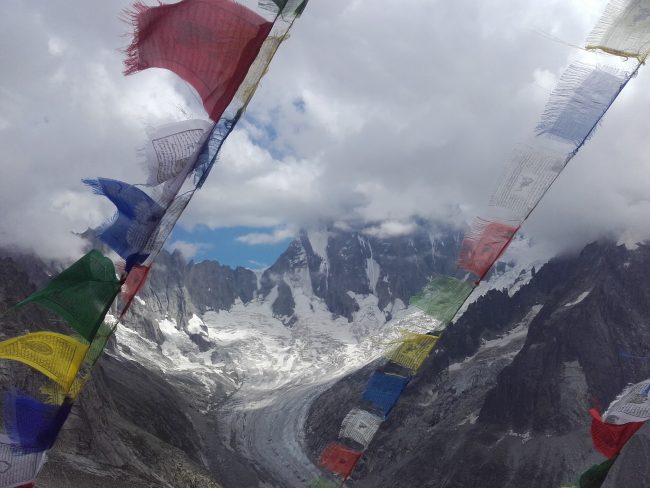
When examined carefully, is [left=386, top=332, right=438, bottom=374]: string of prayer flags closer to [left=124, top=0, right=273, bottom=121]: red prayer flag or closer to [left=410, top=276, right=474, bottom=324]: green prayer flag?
[left=410, top=276, right=474, bottom=324]: green prayer flag

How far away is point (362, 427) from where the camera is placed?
1059cm

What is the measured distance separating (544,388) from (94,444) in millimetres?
93152

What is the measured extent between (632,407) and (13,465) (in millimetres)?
9263

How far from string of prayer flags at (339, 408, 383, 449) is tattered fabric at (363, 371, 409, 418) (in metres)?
0.23

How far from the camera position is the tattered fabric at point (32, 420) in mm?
8625

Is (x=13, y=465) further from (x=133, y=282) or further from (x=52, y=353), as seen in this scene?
(x=133, y=282)

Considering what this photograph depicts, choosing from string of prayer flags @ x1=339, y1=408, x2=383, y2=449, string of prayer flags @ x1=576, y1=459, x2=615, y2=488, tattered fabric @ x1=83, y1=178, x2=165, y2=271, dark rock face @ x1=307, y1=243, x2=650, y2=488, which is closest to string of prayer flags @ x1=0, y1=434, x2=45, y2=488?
tattered fabric @ x1=83, y1=178, x2=165, y2=271

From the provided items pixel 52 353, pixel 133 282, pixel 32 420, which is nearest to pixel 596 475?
pixel 133 282

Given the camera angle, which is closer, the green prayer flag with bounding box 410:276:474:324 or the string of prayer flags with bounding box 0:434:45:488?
the string of prayer flags with bounding box 0:434:45:488

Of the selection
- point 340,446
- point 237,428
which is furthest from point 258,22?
point 237,428

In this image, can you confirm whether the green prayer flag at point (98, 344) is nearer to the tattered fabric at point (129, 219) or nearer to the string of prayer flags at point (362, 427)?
the tattered fabric at point (129, 219)

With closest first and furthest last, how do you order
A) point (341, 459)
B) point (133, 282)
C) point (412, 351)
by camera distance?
1. point (133, 282)
2. point (412, 351)
3. point (341, 459)

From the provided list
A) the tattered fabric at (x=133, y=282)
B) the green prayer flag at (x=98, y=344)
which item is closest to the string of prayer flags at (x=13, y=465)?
the green prayer flag at (x=98, y=344)

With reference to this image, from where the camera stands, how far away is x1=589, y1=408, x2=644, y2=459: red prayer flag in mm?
9641
